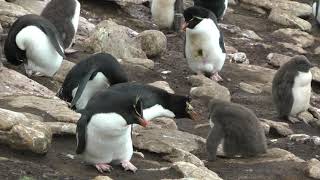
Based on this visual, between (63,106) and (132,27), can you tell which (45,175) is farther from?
(132,27)

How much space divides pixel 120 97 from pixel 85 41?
471 cm

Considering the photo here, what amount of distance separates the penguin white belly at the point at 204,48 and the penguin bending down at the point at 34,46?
5.71 ft

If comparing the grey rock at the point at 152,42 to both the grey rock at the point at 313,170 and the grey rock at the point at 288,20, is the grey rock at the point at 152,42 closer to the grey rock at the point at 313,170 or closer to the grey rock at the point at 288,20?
the grey rock at the point at 288,20

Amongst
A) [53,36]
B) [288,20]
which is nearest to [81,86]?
[53,36]

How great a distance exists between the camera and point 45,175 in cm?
447

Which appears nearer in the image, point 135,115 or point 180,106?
point 135,115

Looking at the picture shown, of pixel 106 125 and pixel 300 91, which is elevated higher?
pixel 106 125

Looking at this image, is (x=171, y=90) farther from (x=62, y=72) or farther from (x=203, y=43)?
(x=62, y=72)

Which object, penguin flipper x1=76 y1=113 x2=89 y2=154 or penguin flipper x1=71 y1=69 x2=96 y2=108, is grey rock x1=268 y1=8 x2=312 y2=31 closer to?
penguin flipper x1=71 y1=69 x2=96 y2=108

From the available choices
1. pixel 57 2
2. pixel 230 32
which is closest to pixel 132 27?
pixel 230 32

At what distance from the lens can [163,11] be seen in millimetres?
11383

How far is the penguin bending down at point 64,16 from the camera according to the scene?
28.0 ft

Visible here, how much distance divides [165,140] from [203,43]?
3021 millimetres

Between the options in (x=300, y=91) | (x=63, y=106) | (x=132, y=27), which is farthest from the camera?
(x=132, y=27)
